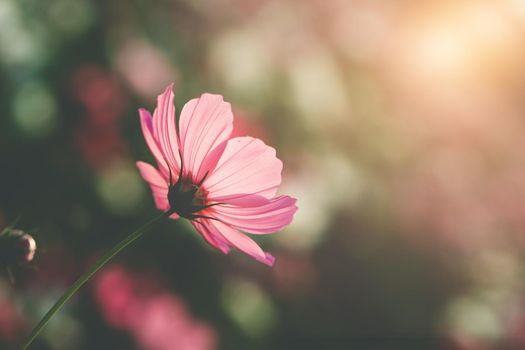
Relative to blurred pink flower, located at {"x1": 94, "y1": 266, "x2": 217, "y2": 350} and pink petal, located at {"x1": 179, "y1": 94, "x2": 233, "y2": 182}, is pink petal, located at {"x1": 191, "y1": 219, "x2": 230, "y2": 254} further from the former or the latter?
blurred pink flower, located at {"x1": 94, "y1": 266, "x2": 217, "y2": 350}

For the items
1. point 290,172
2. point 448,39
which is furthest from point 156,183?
point 448,39

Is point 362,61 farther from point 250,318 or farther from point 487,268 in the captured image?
point 250,318

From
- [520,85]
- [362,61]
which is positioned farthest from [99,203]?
[520,85]

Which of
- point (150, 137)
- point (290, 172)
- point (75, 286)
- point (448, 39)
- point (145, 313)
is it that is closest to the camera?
point (75, 286)

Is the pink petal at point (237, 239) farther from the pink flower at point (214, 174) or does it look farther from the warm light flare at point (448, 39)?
the warm light flare at point (448, 39)

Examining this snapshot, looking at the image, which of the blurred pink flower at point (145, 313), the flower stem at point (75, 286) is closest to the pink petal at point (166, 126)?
the flower stem at point (75, 286)

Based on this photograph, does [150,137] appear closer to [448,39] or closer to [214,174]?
[214,174]

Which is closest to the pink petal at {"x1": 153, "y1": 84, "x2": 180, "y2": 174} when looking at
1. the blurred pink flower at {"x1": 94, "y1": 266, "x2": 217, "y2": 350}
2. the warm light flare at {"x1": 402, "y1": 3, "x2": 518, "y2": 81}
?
the blurred pink flower at {"x1": 94, "y1": 266, "x2": 217, "y2": 350}
